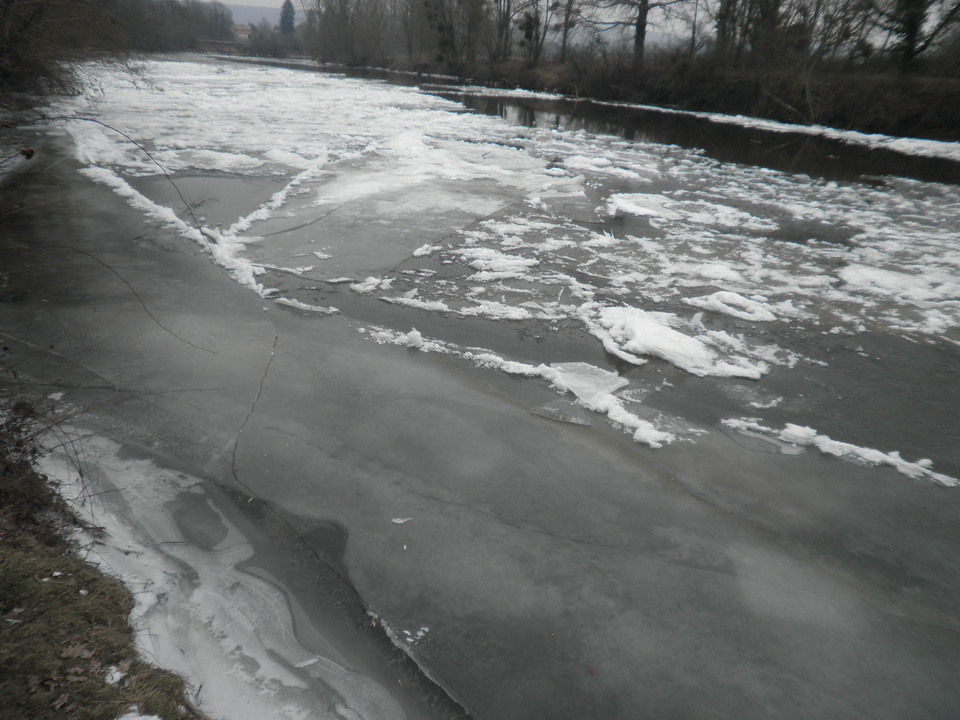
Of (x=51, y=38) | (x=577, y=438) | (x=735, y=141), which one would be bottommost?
(x=577, y=438)

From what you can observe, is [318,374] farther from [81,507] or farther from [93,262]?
[93,262]

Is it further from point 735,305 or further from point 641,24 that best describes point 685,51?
point 735,305

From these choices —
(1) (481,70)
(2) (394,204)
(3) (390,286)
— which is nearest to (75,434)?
(3) (390,286)

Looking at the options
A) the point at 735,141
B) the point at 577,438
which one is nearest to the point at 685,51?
the point at 735,141

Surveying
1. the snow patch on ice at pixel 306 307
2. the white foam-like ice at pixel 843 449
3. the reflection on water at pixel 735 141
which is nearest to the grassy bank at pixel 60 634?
the snow patch on ice at pixel 306 307

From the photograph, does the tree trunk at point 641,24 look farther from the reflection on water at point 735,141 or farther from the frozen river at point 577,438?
the frozen river at point 577,438

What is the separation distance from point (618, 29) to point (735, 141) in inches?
945

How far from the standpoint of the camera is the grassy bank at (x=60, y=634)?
1.80m

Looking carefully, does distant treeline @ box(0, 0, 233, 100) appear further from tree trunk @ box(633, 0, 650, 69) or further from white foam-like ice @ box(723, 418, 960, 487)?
tree trunk @ box(633, 0, 650, 69)

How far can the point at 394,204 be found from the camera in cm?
940

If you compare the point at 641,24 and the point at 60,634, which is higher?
the point at 641,24

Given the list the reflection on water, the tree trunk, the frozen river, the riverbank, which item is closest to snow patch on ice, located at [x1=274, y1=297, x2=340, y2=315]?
the frozen river

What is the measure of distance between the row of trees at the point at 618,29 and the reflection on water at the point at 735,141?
6.73m

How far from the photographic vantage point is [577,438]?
4.03 m
